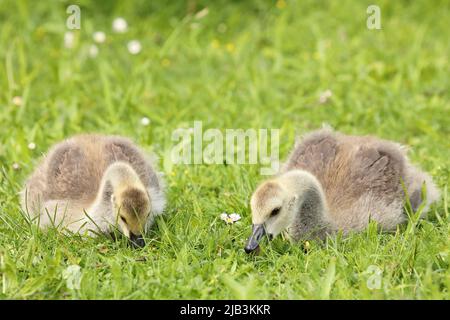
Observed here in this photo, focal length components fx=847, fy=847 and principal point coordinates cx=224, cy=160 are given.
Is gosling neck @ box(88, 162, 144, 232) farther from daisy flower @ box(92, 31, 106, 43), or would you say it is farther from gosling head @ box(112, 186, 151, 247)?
daisy flower @ box(92, 31, 106, 43)

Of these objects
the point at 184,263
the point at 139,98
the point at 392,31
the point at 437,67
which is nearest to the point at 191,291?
the point at 184,263

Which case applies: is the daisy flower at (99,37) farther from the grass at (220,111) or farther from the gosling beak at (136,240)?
the gosling beak at (136,240)

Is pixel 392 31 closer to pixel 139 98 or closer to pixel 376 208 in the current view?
pixel 139 98

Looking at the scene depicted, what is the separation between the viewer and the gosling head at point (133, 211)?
476 centimetres

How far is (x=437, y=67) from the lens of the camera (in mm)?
8070

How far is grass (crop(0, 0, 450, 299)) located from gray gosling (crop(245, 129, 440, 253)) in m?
0.14

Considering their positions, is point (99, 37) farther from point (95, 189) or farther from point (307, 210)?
point (307, 210)

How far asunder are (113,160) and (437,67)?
12.9 feet

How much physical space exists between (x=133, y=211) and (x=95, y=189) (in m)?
0.56

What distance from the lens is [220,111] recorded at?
7355 millimetres

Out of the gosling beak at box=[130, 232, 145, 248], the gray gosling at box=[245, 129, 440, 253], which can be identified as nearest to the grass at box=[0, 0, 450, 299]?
the gosling beak at box=[130, 232, 145, 248]

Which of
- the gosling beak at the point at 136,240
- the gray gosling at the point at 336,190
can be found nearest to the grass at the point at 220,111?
the gosling beak at the point at 136,240

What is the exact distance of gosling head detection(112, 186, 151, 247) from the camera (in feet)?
15.6
